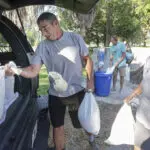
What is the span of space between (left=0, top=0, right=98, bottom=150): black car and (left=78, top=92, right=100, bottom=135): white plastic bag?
1.61 ft

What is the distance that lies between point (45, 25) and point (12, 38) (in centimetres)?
66

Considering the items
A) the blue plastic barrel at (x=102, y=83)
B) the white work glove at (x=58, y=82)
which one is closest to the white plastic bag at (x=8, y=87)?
the white work glove at (x=58, y=82)

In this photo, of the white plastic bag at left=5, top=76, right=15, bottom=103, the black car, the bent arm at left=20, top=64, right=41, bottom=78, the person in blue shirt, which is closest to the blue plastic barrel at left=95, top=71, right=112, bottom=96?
the person in blue shirt

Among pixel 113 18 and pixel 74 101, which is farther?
pixel 113 18

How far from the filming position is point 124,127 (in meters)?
3.21

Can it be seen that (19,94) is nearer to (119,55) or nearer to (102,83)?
(102,83)

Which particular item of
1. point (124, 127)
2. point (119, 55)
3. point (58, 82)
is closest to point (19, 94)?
point (58, 82)

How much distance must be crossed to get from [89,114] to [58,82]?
492 mm

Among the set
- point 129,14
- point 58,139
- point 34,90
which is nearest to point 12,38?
point 34,90

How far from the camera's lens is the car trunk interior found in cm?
226

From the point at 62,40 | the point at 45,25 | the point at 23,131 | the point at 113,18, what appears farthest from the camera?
the point at 113,18

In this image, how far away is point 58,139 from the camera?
382 cm

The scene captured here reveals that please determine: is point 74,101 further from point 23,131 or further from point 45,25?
point 23,131

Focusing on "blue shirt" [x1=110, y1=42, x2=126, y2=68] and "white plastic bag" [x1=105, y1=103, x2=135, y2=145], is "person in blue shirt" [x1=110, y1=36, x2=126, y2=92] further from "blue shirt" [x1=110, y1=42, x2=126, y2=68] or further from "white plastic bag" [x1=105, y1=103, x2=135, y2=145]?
"white plastic bag" [x1=105, y1=103, x2=135, y2=145]
